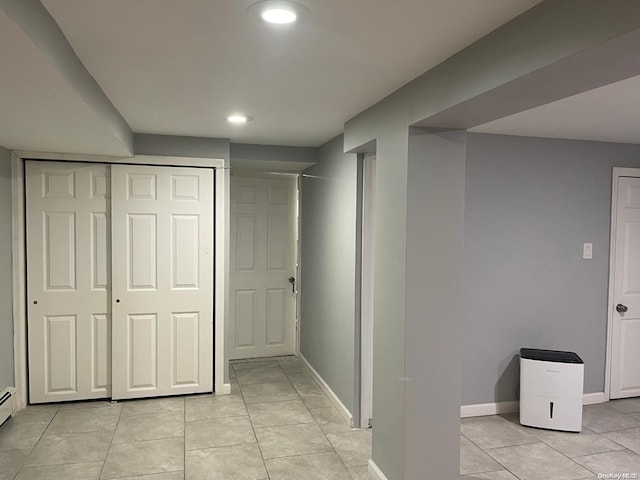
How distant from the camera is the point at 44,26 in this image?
5.19ft

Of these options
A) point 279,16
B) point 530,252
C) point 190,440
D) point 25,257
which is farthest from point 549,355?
point 25,257

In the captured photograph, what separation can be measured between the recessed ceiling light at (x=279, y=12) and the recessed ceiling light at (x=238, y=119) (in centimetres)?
159

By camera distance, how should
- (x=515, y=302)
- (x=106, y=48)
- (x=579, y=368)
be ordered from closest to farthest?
1. (x=106, y=48)
2. (x=579, y=368)
3. (x=515, y=302)

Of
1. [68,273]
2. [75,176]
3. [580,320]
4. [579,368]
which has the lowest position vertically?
[579,368]

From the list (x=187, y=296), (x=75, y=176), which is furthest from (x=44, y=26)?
(x=187, y=296)

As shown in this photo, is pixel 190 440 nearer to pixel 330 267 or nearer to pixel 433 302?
pixel 330 267

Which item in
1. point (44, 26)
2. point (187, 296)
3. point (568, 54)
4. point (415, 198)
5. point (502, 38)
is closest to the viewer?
point (568, 54)

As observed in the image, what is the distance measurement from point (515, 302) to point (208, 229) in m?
2.58

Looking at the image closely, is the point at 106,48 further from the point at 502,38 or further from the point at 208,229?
the point at 208,229

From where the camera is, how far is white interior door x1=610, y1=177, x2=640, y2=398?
416cm

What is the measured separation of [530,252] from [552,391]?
106 centimetres

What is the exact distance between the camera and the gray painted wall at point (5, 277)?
11.8 ft

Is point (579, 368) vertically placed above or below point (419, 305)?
below

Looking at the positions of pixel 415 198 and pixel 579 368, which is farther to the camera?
pixel 579 368
